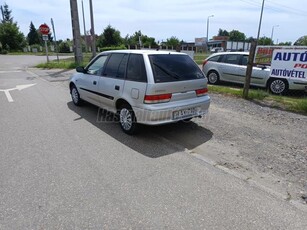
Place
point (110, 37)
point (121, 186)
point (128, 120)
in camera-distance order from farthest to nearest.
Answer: point (110, 37), point (128, 120), point (121, 186)

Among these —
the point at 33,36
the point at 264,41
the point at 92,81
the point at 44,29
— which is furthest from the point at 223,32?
the point at 92,81

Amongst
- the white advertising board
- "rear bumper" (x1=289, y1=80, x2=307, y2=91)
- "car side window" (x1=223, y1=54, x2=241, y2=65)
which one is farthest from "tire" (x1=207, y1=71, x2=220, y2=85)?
the white advertising board

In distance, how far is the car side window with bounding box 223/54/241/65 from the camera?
10.0 m

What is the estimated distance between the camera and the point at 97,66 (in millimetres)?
5797

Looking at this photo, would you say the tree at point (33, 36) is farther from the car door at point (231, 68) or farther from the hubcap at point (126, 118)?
the hubcap at point (126, 118)

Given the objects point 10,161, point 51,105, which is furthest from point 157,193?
point 51,105

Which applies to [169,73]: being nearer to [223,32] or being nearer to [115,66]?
[115,66]

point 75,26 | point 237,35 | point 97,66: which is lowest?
point 97,66

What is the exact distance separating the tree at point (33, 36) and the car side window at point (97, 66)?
8161 centimetres

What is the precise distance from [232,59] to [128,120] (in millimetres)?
7017

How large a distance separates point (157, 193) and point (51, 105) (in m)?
5.37

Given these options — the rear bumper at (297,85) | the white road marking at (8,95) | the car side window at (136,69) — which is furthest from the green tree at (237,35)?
the car side window at (136,69)

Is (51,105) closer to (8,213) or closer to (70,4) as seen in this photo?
(8,213)

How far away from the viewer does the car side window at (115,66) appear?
491 centimetres
